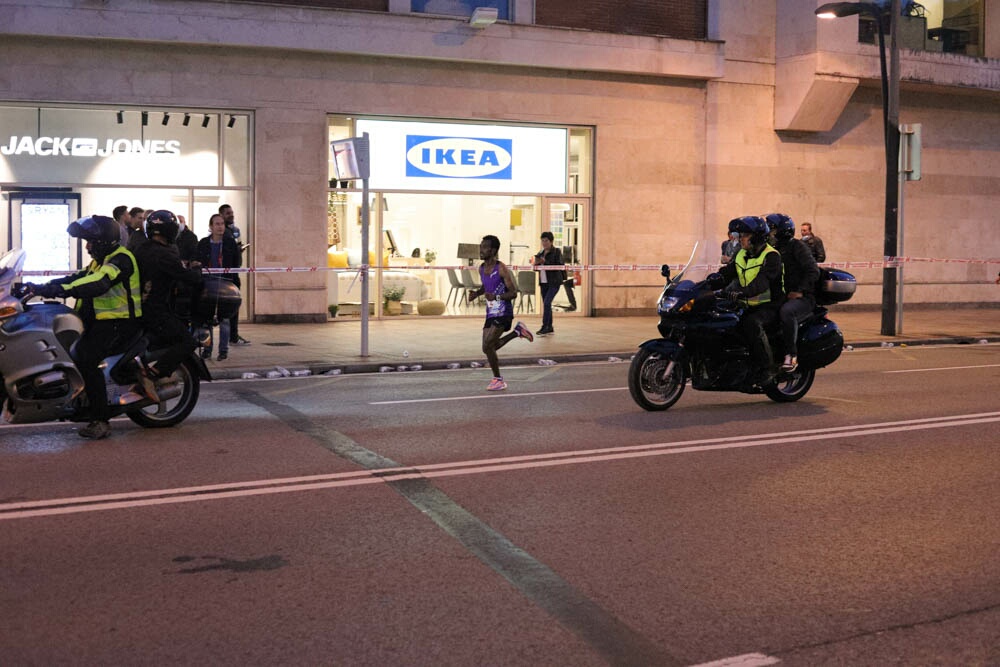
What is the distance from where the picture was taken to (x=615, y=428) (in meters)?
9.39

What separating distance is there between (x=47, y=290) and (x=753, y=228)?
222 inches

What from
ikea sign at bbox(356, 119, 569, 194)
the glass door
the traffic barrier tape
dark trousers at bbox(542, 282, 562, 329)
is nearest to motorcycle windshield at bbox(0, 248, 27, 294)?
the traffic barrier tape

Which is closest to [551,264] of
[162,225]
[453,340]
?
[453,340]

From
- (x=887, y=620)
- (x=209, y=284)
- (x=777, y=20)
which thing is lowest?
(x=887, y=620)

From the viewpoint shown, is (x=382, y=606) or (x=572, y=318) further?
(x=572, y=318)

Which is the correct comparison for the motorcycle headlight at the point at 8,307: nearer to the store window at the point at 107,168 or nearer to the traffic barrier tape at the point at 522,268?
the traffic barrier tape at the point at 522,268

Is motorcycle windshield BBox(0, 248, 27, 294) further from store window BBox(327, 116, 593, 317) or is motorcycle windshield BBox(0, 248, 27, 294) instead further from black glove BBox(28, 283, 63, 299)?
store window BBox(327, 116, 593, 317)

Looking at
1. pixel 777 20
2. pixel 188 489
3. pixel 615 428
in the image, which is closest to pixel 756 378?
pixel 615 428

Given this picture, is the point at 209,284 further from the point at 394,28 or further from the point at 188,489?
the point at 394,28

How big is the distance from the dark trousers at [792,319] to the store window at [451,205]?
10.8 m

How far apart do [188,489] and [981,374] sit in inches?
381

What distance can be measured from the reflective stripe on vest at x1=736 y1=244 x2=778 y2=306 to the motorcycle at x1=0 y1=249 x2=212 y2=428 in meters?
4.66

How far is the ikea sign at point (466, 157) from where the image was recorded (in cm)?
2116

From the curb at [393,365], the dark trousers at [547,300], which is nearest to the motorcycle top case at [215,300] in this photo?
the curb at [393,365]
